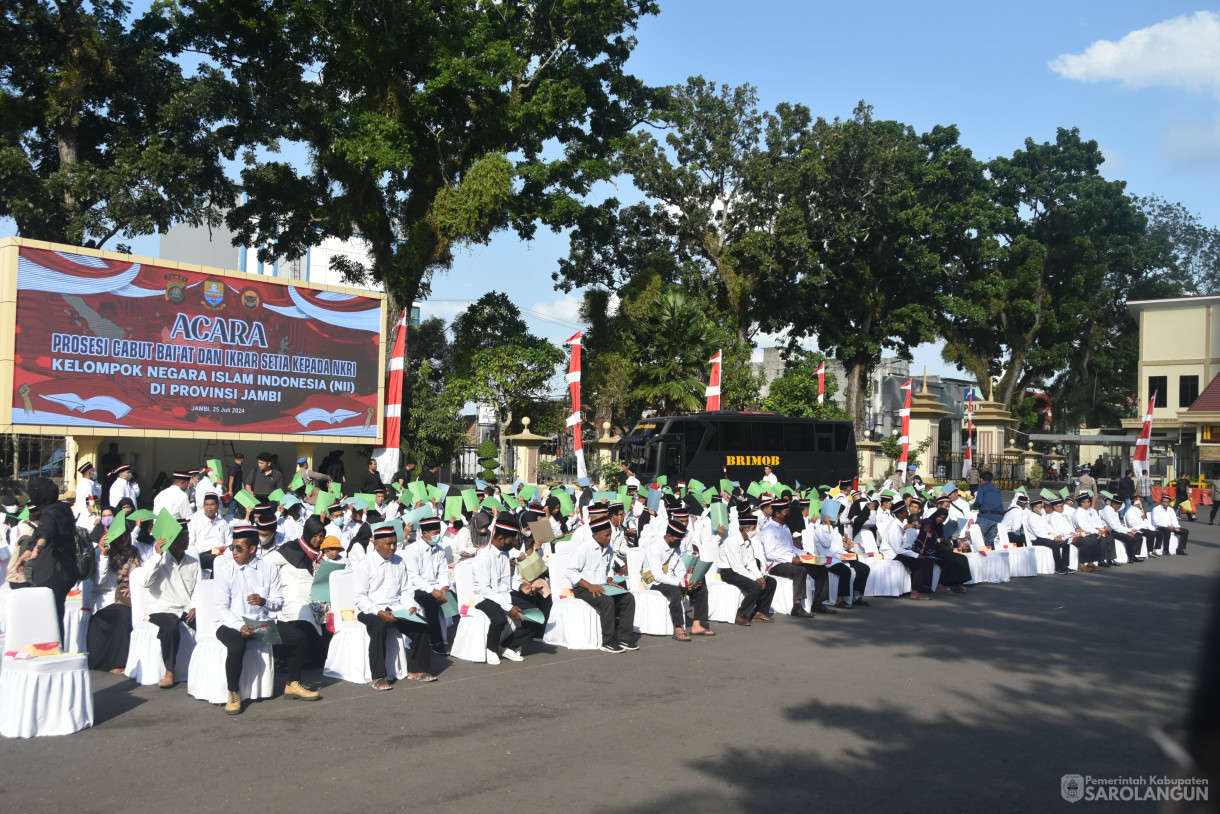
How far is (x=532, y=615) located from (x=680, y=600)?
202 centimetres

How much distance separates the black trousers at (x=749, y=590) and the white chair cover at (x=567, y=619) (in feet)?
7.42

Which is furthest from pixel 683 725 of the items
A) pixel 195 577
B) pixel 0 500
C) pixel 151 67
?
pixel 151 67

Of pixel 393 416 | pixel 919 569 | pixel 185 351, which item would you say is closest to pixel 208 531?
pixel 393 416

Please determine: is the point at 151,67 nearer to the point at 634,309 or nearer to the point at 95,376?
the point at 95,376

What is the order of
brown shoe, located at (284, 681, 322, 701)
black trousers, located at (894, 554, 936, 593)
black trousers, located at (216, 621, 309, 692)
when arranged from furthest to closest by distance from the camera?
black trousers, located at (894, 554, 936, 593) → brown shoe, located at (284, 681, 322, 701) → black trousers, located at (216, 621, 309, 692)

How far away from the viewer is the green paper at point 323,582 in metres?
8.59

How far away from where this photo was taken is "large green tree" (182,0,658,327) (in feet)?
82.4

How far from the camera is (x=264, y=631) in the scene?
299 inches

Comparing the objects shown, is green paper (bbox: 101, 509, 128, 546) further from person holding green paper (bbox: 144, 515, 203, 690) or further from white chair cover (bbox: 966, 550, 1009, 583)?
white chair cover (bbox: 966, 550, 1009, 583)

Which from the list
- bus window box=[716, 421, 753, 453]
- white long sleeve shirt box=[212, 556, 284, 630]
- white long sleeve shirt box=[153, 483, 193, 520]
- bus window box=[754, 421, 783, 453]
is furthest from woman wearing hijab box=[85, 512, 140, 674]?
bus window box=[754, 421, 783, 453]

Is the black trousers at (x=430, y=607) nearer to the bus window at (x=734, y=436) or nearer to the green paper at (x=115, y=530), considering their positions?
the green paper at (x=115, y=530)

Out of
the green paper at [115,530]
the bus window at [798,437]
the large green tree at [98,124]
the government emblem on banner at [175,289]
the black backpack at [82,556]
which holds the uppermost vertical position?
the large green tree at [98,124]

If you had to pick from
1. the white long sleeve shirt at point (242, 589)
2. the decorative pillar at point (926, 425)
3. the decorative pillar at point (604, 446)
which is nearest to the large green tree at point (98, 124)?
the decorative pillar at point (604, 446)

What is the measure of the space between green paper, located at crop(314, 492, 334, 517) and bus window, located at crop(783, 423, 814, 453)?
743 inches
